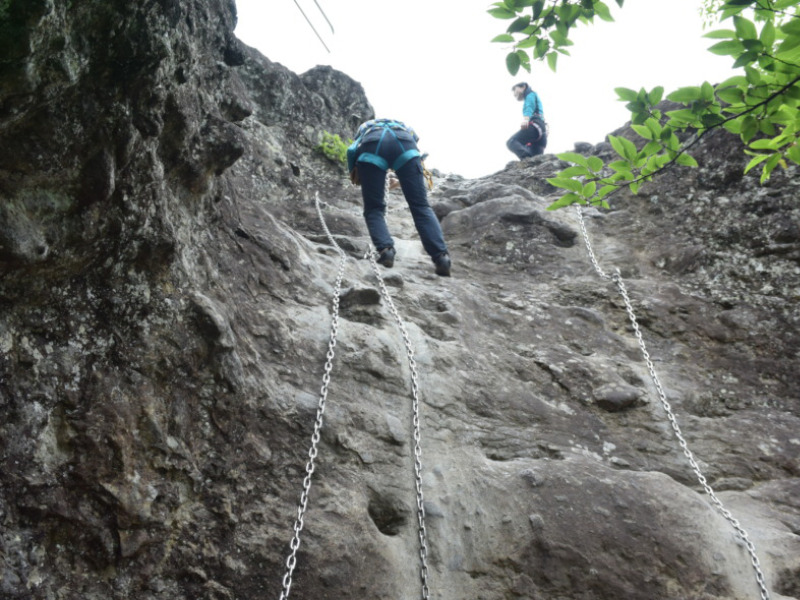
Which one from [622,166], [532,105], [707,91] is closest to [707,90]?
[707,91]

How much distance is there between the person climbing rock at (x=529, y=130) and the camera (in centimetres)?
1122

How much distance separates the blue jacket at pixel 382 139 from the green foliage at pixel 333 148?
3222 mm

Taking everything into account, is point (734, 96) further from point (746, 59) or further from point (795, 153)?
point (795, 153)

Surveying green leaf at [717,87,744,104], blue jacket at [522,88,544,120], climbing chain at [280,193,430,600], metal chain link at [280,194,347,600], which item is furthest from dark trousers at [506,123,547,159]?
green leaf at [717,87,744,104]

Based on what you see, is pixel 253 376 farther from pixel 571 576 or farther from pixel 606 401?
pixel 606 401

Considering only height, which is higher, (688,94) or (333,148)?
(333,148)

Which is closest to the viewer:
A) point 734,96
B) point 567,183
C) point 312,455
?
point 734,96

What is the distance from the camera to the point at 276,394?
3.29 metres

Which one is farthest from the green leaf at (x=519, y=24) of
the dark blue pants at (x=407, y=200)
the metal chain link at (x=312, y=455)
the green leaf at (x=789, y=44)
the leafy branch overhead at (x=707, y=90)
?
the dark blue pants at (x=407, y=200)

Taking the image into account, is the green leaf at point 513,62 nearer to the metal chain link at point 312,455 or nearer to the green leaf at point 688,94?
the green leaf at point 688,94

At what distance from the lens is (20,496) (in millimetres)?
2223

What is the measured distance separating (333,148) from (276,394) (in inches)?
261

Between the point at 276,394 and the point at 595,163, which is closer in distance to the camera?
the point at 595,163

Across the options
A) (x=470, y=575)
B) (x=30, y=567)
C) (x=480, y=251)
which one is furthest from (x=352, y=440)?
(x=480, y=251)
